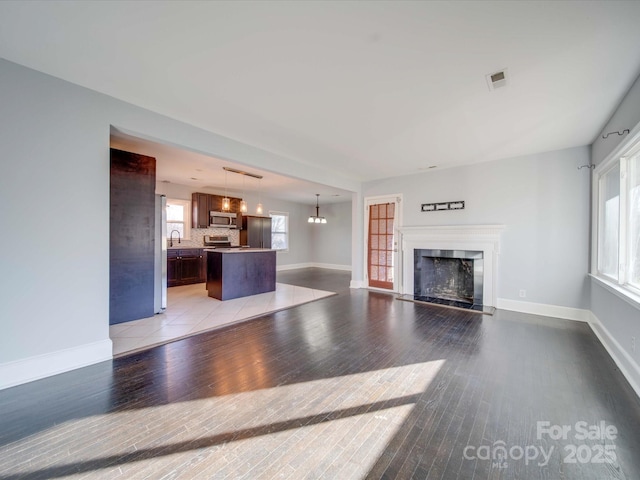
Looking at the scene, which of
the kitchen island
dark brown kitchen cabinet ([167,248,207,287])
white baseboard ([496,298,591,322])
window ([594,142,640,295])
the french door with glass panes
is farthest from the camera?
dark brown kitchen cabinet ([167,248,207,287])

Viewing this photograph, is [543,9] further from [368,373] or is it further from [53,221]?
[53,221]

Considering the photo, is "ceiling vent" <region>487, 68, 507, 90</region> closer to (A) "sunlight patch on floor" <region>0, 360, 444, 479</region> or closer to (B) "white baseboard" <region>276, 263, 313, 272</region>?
(A) "sunlight patch on floor" <region>0, 360, 444, 479</region>

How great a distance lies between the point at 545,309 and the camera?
4.23 meters

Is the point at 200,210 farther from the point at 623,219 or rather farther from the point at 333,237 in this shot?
the point at 623,219

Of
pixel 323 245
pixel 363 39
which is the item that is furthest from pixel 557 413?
pixel 323 245

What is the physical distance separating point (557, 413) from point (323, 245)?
8.96 meters

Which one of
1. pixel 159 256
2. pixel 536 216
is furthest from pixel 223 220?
pixel 536 216

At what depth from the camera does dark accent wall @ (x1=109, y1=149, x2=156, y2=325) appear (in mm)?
3500

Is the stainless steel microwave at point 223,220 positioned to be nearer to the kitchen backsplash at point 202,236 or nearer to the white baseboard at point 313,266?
the kitchen backsplash at point 202,236

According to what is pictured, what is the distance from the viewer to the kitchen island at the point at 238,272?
5.05 metres

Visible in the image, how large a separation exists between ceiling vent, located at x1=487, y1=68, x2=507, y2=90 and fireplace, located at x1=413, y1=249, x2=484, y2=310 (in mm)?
3244

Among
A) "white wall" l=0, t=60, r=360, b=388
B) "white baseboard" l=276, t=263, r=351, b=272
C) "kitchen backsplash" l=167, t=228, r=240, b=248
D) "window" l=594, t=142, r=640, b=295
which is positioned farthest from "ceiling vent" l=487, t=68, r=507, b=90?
"white baseboard" l=276, t=263, r=351, b=272

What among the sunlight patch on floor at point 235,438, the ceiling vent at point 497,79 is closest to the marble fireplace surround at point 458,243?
the ceiling vent at point 497,79

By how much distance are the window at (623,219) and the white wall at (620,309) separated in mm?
163
